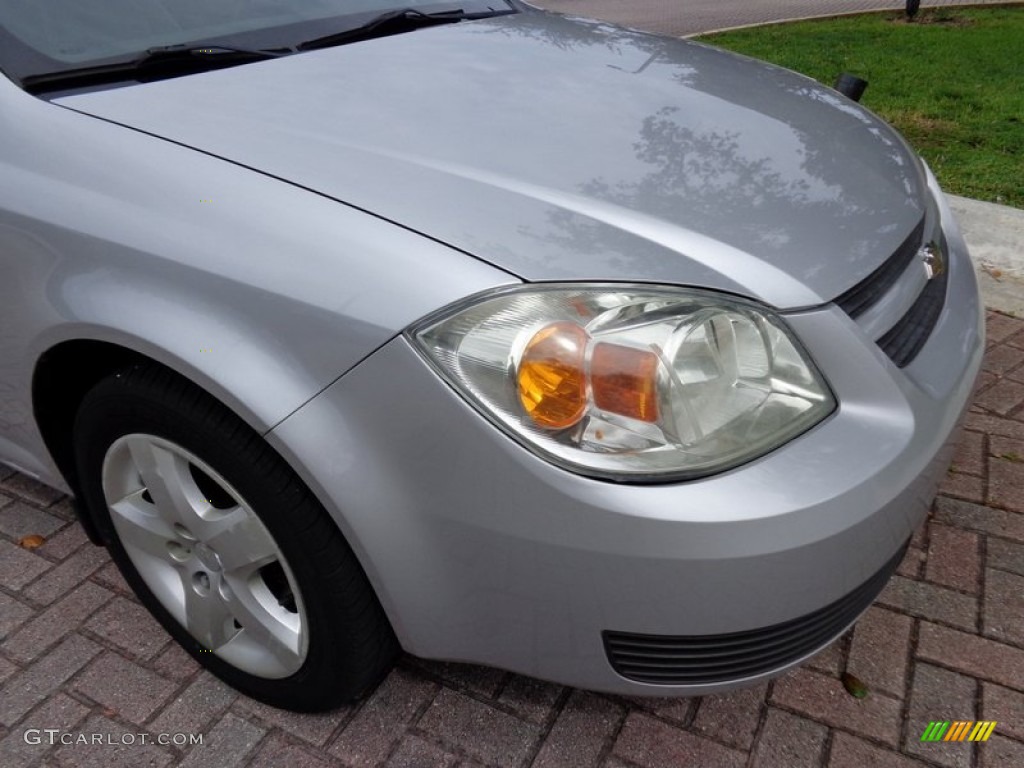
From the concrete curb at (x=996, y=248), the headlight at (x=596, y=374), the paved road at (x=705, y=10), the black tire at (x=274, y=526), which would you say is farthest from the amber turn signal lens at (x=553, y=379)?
the paved road at (x=705, y=10)

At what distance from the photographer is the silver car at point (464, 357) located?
139 centimetres

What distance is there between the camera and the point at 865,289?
64.2 inches

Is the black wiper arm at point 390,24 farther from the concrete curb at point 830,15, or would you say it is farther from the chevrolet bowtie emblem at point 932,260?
the concrete curb at point 830,15

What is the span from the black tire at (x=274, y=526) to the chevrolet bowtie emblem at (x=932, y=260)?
4.17 feet

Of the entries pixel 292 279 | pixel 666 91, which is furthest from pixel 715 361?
pixel 666 91

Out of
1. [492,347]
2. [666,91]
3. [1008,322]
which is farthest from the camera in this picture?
[1008,322]

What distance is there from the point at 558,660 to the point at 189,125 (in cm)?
114

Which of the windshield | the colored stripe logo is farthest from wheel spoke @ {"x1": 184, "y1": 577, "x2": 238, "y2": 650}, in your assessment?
the colored stripe logo

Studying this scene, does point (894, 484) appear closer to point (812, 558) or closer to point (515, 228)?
point (812, 558)

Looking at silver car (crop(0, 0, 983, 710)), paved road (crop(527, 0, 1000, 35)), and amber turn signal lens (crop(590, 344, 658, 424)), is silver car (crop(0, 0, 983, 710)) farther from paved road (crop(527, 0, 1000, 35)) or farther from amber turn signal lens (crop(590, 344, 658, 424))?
paved road (crop(527, 0, 1000, 35))

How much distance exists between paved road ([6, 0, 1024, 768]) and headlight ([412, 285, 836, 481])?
761 mm

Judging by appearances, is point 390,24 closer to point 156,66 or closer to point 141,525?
point 156,66

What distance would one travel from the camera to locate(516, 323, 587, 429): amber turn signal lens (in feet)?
4.53

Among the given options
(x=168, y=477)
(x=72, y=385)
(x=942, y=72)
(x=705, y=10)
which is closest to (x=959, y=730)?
(x=168, y=477)
